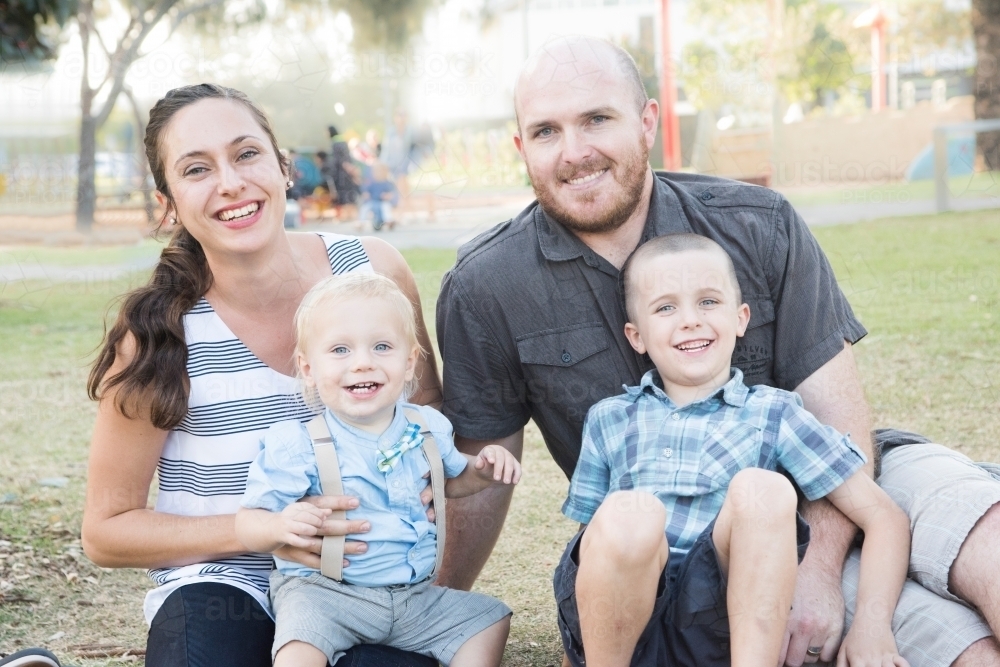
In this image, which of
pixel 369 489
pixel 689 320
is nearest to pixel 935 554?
pixel 689 320

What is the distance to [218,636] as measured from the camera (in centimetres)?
219

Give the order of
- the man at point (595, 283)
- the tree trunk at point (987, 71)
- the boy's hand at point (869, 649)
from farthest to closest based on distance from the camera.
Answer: the tree trunk at point (987, 71), the man at point (595, 283), the boy's hand at point (869, 649)

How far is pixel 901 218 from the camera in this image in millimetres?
10453

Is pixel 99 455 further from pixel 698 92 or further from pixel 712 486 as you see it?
pixel 698 92

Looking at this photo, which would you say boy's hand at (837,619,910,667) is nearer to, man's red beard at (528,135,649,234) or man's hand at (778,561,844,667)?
man's hand at (778,561,844,667)

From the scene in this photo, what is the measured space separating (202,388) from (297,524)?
46cm

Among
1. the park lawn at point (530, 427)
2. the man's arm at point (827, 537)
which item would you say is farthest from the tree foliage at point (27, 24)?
the man's arm at point (827, 537)

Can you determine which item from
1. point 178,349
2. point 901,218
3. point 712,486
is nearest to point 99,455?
point 178,349

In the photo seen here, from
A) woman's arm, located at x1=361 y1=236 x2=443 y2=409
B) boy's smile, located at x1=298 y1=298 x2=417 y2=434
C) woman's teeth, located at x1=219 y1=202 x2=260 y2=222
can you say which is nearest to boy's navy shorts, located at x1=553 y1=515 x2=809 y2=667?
boy's smile, located at x1=298 y1=298 x2=417 y2=434

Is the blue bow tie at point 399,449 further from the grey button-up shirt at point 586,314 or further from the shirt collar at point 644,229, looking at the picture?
the shirt collar at point 644,229

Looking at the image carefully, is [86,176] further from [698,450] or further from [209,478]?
[698,450]

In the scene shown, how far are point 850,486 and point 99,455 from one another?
1.63 m

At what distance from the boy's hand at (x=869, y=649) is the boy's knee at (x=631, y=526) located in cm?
47

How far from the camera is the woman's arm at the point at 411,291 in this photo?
271cm
